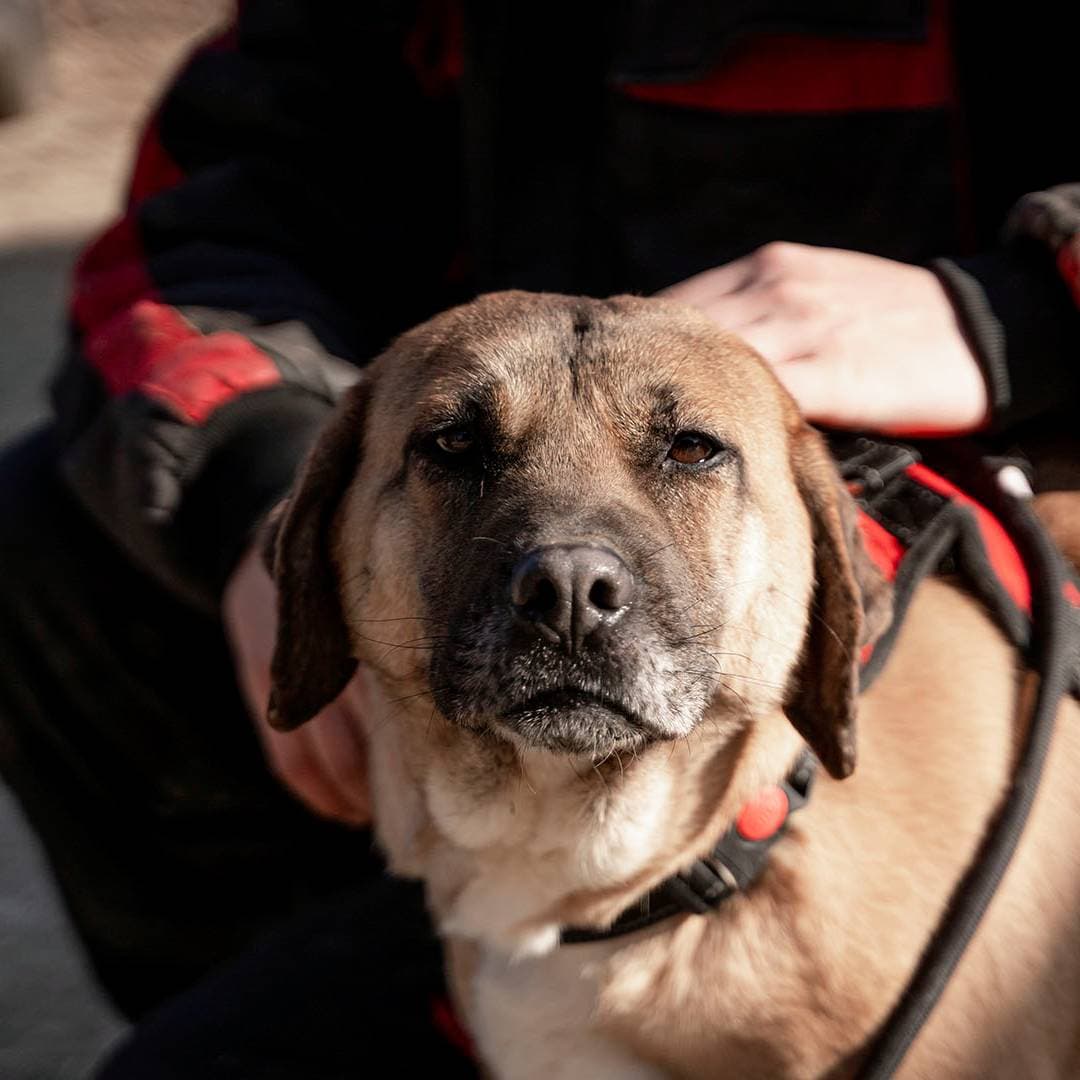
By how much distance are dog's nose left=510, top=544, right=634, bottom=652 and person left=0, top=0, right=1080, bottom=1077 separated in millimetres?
655

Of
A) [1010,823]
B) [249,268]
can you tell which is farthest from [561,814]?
[249,268]

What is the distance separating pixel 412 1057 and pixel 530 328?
1.24 meters

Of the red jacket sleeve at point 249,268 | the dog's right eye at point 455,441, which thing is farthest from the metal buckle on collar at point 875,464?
the red jacket sleeve at point 249,268

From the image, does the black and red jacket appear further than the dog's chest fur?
Yes

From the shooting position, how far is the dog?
72.9 inches

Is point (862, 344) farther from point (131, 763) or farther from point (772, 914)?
point (131, 763)

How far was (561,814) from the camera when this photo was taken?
204 cm

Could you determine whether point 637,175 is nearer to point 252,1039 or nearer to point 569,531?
point 569,531

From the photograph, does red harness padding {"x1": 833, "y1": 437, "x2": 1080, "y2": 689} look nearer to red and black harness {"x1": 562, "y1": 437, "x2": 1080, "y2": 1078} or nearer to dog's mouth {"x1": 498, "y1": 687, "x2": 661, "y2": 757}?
red and black harness {"x1": 562, "y1": 437, "x2": 1080, "y2": 1078}

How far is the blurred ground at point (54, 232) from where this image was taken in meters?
3.20

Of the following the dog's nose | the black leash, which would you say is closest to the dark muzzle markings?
the dog's nose

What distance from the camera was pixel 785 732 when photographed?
2.04 meters

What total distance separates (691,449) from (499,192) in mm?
980

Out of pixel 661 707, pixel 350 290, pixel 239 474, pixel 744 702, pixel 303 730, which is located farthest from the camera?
pixel 350 290
